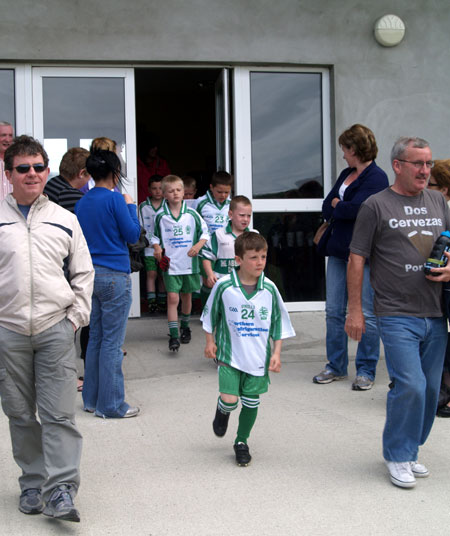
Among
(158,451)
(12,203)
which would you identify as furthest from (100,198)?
(158,451)

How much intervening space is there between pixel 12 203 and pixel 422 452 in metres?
2.85

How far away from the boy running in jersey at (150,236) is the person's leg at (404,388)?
4.22 metres

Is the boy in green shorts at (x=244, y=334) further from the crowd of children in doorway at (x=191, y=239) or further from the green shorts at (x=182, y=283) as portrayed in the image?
the green shorts at (x=182, y=283)

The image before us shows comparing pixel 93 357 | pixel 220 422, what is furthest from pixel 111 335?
pixel 220 422

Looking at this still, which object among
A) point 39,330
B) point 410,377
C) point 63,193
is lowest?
point 410,377

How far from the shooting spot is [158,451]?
4449 mm

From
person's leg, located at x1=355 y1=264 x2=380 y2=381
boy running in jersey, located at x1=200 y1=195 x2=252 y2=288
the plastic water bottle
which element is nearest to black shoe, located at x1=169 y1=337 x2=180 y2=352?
boy running in jersey, located at x1=200 y1=195 x2=252 y2=288

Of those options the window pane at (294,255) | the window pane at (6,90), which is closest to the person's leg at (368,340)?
the window pane at (294,255)

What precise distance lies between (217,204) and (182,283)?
911 millimetres

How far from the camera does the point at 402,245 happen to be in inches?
156

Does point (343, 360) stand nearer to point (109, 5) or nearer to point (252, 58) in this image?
point (252, 58)

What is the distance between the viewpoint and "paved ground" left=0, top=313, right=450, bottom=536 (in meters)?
3.45

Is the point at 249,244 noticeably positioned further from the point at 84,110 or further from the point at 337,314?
the point at 84,110

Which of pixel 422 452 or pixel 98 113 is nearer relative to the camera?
pixel 422 452
